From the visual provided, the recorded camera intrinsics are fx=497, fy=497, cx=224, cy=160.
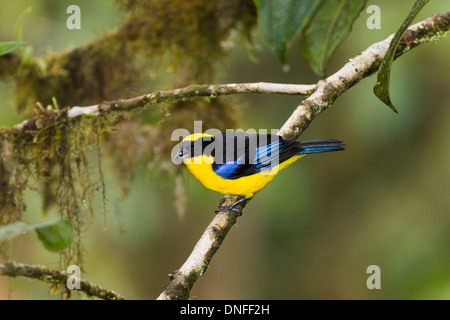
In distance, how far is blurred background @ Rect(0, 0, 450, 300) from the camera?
A: 170 inches

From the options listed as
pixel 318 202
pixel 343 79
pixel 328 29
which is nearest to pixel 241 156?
pixel 343 79

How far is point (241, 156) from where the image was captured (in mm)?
2648

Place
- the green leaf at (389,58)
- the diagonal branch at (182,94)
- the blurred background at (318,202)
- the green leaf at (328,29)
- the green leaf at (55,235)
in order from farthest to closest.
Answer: the blurred background at (318,202), the green leaf at (328,29), the diagonal branch at (182,94), the green leaf at (389,58), the green leaf at (55,235)

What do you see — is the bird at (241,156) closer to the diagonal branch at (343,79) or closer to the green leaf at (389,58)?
the diagonal branch at (343,79)

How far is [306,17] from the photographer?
2.56 m

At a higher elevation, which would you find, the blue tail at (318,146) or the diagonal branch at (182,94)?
the diagonal branch at (182,94)

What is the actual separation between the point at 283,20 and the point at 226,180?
34.8 inches

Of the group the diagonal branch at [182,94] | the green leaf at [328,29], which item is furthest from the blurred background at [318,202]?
the diagonal branch at [182,94]

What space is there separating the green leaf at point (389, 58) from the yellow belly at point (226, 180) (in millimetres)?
743

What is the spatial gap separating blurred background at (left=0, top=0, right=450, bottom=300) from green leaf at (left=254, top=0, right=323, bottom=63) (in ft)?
5.39

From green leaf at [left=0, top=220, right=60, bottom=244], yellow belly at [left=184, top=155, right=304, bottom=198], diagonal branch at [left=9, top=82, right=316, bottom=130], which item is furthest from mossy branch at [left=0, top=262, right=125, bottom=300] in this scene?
diagonal branch at [left=9, top=82, right=316, bottom=130]

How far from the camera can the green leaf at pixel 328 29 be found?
9.03 feet

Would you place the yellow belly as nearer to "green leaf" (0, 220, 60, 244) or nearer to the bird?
the bird

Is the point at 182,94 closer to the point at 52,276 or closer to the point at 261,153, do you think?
the point at 261,153
